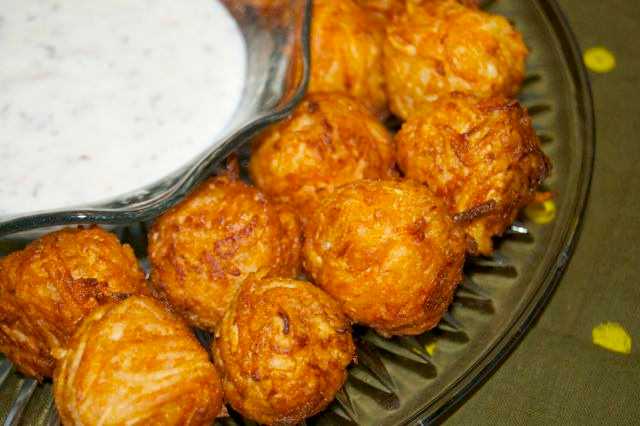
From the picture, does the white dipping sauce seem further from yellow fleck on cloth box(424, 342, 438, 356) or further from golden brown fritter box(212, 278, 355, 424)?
yellow fleck on cloth box(424, 342, 438, 356)

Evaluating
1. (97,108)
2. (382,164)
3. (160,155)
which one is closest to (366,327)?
(382,164)

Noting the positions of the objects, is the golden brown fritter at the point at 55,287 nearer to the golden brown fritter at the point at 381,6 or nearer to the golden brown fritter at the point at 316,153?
the golden brown fritter at the point at 316,153

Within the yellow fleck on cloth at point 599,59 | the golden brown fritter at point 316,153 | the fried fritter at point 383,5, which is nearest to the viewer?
the golden brown fritter at point 316,153

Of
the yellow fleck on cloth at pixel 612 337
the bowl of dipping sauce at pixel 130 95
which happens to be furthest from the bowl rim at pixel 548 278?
the bowl of dipping sauce at pixel 130 95

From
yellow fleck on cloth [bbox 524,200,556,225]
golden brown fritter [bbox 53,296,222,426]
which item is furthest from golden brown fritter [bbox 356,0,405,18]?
golden brown fritter [bbox 53,296,222,426]

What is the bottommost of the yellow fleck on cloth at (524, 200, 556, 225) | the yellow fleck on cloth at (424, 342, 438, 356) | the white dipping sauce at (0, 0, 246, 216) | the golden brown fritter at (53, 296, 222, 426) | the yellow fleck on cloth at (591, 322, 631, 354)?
the yellow fleck on cloth at (591, 322, 631, 354)

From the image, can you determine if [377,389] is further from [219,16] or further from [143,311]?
[219,16]
